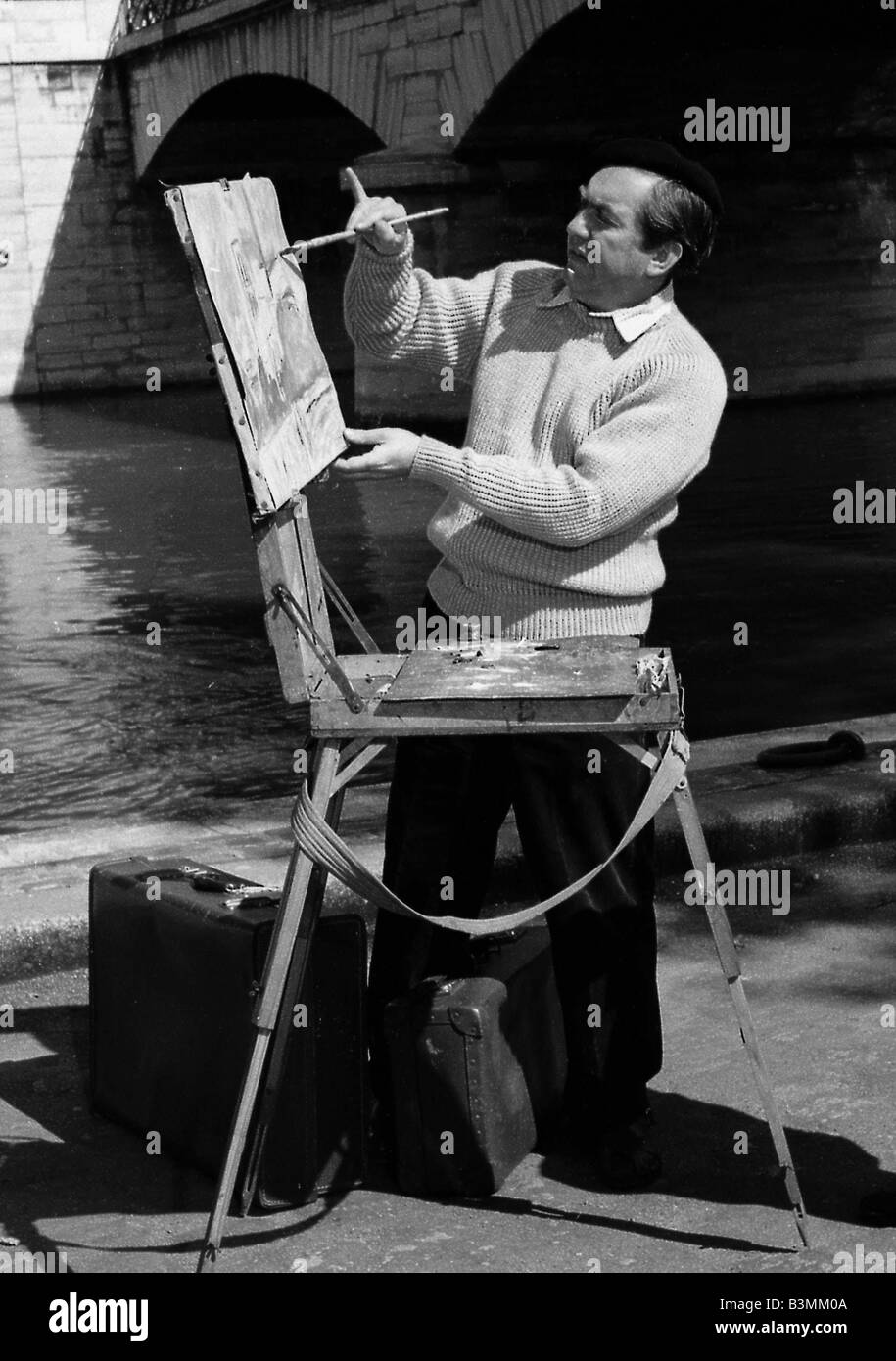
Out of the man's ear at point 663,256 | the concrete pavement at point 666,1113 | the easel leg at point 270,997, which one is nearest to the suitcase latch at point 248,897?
the easel leg at point 270,997

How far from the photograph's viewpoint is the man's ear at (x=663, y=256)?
11.2 ft

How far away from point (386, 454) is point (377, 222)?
1.41ft

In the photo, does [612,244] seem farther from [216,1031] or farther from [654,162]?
[216,1031]

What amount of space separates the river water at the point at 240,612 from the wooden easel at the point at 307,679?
9.99 ft

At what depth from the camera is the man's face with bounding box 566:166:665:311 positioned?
3375 millimetres

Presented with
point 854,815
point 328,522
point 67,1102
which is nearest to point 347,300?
point 67,1102

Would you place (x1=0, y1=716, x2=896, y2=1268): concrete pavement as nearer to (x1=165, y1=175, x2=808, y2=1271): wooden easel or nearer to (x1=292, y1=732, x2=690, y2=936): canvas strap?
(x1=165, y1=175, x2=808, y2=1271): wooden easel

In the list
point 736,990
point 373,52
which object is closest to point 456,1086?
point 736,990

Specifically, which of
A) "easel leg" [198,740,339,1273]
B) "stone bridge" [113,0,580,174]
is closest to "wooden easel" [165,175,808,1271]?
"easel leg" [198,740,339,1273]

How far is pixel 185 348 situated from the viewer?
109 feet

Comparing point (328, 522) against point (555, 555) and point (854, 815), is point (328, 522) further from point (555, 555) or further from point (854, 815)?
point (555, 555)

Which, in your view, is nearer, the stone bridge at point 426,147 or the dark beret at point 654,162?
the dark beret at point 654,162

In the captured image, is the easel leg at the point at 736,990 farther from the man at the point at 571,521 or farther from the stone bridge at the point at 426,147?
the stone bridge at the point at 426,147

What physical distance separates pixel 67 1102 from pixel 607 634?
1375 millimetres
